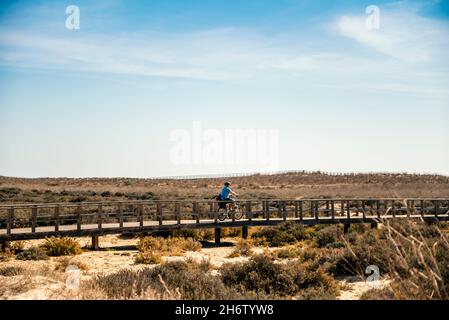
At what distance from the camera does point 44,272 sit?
10.4 metres

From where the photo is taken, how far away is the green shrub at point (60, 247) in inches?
632

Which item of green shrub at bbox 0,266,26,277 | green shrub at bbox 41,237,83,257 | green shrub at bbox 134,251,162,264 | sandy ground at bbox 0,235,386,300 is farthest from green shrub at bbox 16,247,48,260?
green shrub at bbox 0,266,26,277

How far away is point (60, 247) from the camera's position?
16109mm

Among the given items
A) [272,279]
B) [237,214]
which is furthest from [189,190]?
[272,279]

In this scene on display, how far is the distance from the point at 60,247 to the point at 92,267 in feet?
10.5

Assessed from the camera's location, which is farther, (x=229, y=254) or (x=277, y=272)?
(x=229, y=254)

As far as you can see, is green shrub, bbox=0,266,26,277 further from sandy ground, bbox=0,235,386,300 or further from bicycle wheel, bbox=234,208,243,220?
bicycle wheel, bbox=234,208,243,220

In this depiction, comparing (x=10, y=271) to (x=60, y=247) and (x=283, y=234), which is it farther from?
(x=283, y=234)

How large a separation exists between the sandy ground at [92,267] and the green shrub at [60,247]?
40 centimetres

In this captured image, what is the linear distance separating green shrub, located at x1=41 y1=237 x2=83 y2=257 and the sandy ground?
40 centimetres

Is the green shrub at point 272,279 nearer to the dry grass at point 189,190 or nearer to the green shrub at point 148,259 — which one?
the green shrub at point 148,259

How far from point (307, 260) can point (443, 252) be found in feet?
15.4
